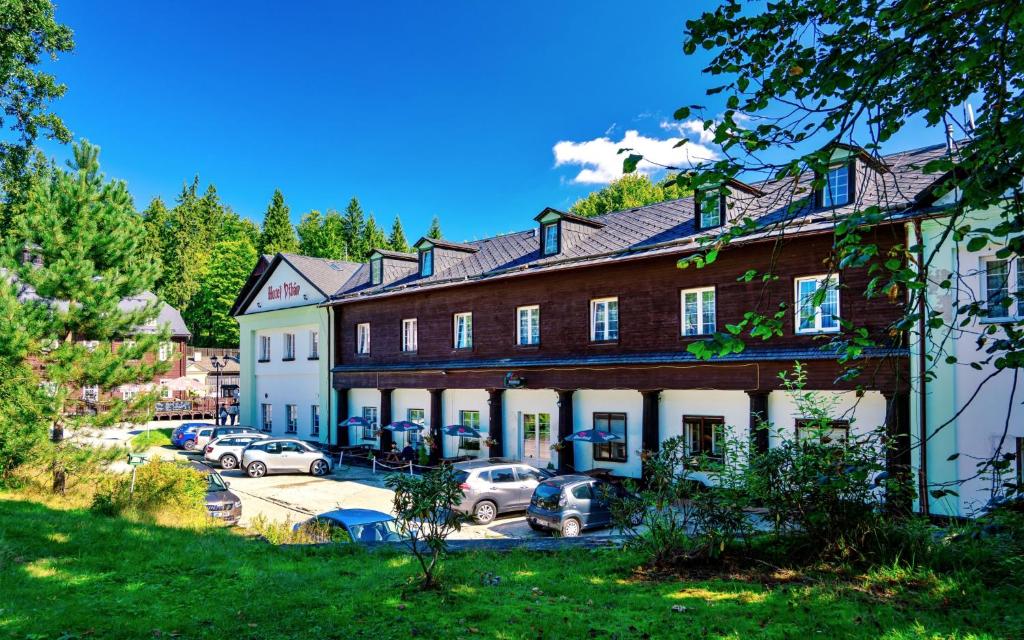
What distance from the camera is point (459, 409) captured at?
1083 inches

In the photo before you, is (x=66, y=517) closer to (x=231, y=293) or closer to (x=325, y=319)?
(x=325, y=319)

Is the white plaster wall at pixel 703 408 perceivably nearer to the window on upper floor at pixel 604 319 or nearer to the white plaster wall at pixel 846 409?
the white plaster wall at pixel 846 409

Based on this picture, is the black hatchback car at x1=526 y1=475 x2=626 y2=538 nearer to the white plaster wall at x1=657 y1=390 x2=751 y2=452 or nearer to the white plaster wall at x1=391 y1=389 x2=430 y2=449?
the white plaster wall at x1=657 y1=390 x2=751 y2=452

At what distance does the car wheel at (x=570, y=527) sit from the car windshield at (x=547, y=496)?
17.4 inches

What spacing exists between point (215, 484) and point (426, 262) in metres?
14.9

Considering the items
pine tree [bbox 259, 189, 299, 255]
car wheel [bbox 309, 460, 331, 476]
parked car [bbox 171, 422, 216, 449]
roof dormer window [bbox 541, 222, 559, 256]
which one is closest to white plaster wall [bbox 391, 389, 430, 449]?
car wheel [bbox 309, 460, 331, 476]

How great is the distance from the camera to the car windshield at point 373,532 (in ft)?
41.7

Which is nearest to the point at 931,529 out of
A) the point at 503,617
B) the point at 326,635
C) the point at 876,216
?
the point at 876,216

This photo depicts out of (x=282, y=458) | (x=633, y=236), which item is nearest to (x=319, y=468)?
(x=282, y=458)

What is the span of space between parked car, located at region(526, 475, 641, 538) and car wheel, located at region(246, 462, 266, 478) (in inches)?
570

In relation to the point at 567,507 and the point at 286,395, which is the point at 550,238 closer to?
the point at 567,507

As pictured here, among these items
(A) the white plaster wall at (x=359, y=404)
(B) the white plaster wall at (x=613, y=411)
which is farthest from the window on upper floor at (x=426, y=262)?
(B) the white plaster wall at (x=613, y=411)

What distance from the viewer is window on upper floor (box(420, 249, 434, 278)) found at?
1182 inches

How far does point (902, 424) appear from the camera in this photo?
15930 mm
